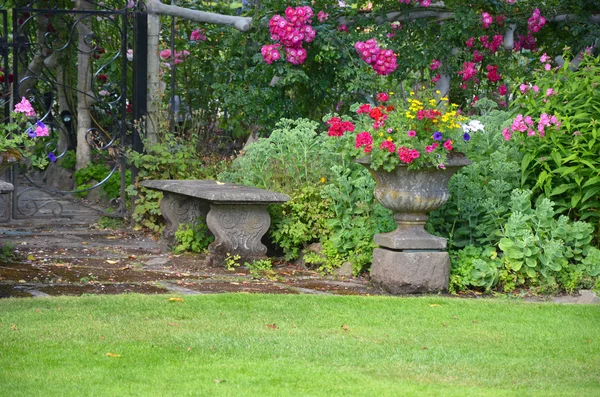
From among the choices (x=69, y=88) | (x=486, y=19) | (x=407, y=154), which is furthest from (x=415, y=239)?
(x=69, y=88)

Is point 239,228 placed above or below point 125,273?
above

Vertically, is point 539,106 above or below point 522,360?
above

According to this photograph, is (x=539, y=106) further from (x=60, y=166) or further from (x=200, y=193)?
(x=60, y=166)

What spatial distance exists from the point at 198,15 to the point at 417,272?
15.0ft

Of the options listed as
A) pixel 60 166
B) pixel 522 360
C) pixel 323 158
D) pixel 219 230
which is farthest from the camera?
pixel 60 166

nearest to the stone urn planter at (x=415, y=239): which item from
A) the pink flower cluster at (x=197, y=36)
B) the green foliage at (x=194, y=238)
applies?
the green foliage at (x=194, y=238)

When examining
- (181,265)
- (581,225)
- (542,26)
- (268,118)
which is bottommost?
(181,265)

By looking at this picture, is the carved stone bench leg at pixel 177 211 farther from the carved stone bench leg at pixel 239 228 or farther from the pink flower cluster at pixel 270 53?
the pink flower cluster at pixel 270 53

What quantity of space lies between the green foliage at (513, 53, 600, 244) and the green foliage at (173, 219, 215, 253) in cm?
279

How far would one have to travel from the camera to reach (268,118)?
9922mm

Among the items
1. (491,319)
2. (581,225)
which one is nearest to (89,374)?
(491,319)

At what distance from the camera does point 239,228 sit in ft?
25.7

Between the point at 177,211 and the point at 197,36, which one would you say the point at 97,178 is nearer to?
the point at 197,36

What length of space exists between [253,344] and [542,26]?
6.53m
